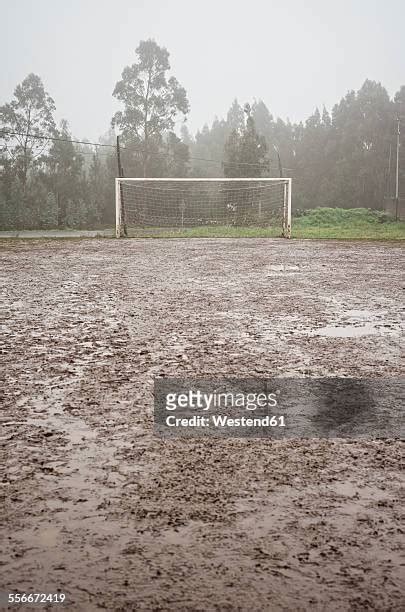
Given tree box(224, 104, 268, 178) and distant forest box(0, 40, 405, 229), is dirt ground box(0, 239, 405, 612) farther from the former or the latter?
tree box(224, 104, 268, 178)

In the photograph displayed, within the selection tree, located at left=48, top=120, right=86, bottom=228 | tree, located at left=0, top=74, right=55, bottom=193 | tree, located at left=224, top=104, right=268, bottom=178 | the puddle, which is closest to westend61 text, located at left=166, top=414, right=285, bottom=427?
the puddle

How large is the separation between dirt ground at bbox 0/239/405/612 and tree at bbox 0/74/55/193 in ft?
127

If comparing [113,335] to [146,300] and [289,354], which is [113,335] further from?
[146,300]

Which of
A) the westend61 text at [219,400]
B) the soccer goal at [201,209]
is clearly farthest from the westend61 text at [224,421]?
the soccer goal at [201,209]

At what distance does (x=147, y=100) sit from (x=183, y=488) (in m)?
46.1

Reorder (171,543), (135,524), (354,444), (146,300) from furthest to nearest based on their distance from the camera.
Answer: (146,300)
(354,444)
(135,524)
(171,543)

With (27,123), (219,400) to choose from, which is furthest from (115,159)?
(219,400)

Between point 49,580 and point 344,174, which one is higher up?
point 344,174

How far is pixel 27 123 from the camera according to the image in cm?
4062

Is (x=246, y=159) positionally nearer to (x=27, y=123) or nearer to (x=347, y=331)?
(x=27, y=123)

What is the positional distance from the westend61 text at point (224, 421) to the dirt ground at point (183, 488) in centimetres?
13

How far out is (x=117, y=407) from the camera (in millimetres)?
2846

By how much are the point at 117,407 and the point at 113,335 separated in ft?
5.76

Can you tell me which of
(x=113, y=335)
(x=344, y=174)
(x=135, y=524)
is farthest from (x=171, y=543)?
(x=344, y=174)
